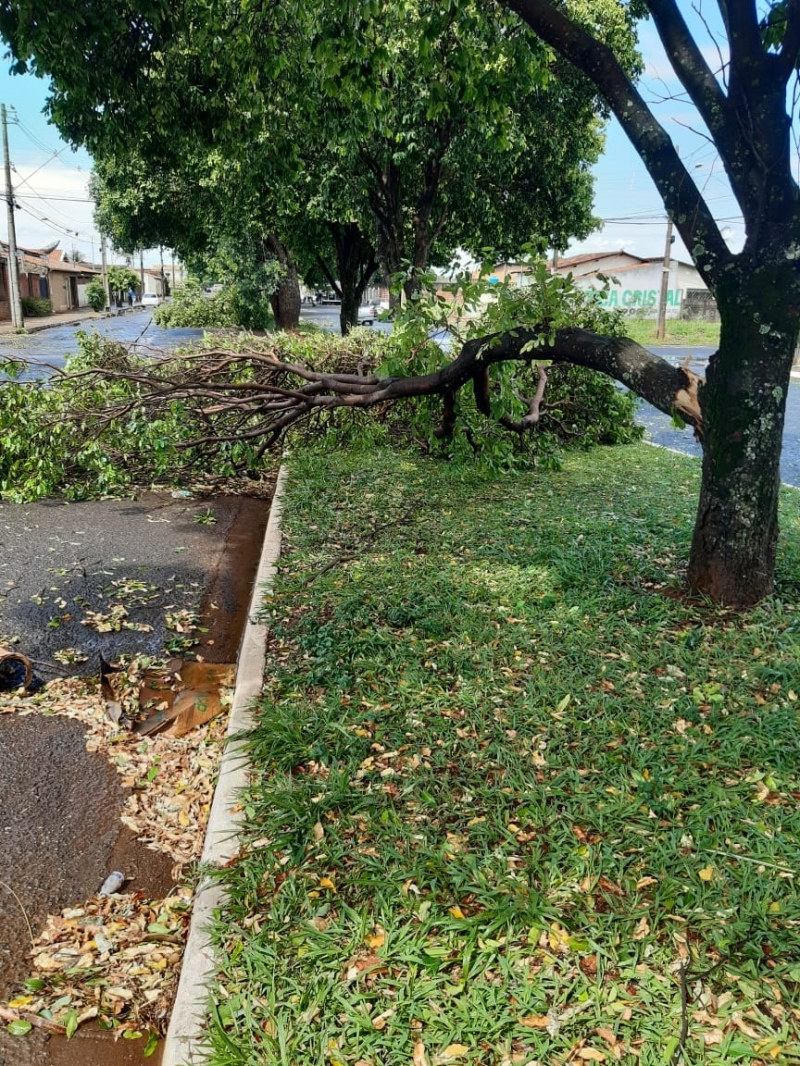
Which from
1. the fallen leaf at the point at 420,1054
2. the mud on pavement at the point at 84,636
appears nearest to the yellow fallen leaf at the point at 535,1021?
the fallen leaf at the point at 420,1054

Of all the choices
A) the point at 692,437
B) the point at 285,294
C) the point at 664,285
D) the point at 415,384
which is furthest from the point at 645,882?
the point at 664,285

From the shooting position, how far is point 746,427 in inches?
172

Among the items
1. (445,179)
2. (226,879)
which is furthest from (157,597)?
(445,179)

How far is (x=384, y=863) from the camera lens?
2.78 metres

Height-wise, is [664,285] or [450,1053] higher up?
[664,285]

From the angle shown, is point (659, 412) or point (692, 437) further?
point (659, 412)

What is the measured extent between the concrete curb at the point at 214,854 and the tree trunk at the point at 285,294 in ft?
81.2

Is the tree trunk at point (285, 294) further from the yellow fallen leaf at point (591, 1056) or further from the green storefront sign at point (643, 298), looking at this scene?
the green storefront sign at point (643, 298)

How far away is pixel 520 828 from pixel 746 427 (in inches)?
104

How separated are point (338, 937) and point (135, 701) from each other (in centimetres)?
247

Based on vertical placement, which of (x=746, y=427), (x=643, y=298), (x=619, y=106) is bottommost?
(x=746, y=427)

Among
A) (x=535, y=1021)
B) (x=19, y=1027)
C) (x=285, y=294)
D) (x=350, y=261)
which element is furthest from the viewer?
(x=285, y=294)

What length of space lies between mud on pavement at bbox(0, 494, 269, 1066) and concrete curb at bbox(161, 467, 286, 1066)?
0.29 meters

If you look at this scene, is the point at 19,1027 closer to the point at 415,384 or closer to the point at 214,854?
the point at 214,854
